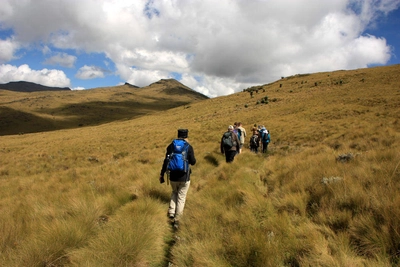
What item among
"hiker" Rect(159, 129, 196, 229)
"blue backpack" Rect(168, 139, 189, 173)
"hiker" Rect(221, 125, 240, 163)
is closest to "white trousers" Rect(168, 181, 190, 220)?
"hiker" Rect(159, 129, 196, 229)

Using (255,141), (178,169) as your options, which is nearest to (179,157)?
(178,169)

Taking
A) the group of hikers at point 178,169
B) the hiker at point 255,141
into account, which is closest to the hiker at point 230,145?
the hiker at point 255,141

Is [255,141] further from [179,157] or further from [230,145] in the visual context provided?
[179,157]

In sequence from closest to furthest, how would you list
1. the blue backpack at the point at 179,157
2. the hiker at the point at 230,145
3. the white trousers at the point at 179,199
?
1. the blue backpack at the point at 179,157
2. the white trousers at the point at 179,199
3. the hiker at the point at 230,145

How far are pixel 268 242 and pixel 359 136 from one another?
13.2 m

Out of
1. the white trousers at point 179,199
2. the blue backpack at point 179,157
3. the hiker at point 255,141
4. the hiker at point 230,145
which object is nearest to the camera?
the blue backpack at point 179,157

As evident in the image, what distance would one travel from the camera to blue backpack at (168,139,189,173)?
490 centimetres

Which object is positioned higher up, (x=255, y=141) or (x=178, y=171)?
(x=255, y=141)

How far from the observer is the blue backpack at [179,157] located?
193 inches

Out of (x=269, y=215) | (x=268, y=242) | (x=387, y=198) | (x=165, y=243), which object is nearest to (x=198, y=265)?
(x=268, y=242)

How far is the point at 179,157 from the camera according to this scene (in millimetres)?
4957

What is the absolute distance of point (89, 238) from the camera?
3818mm

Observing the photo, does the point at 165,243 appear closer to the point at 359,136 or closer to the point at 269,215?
the point at 269,215

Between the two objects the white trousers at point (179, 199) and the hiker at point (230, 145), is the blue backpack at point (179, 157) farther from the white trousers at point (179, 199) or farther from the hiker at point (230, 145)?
the hiker at point (230, 145)
